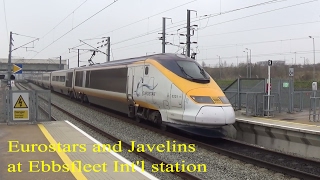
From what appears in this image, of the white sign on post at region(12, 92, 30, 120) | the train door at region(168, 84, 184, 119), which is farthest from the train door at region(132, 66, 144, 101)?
the white sign on post at region(12, 92, 30, 120)

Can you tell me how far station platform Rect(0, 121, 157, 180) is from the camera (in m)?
6.18

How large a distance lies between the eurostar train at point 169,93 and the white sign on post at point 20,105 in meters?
4.16

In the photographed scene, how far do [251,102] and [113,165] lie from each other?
1137cm

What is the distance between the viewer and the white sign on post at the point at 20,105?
39.9 ft

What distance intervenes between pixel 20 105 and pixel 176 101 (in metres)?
5.90

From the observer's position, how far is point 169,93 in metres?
11.2

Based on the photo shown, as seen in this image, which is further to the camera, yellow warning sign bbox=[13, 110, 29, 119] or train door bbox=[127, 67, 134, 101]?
train door bbox=[127, 67, 134, 101]

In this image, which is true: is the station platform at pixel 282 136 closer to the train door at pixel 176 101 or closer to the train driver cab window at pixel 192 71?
the train door at pixel 176 101

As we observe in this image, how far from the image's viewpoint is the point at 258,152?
1021cm

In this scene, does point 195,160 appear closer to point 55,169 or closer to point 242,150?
point 242,150

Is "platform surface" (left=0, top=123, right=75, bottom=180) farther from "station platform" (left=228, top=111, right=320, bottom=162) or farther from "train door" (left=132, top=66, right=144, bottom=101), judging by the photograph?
"station platform" (left=228, top=111, right=320, bottom=162)

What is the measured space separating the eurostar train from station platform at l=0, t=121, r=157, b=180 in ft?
9.76

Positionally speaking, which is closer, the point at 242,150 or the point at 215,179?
the point at 215,179

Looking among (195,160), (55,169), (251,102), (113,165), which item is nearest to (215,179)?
(195,160)
